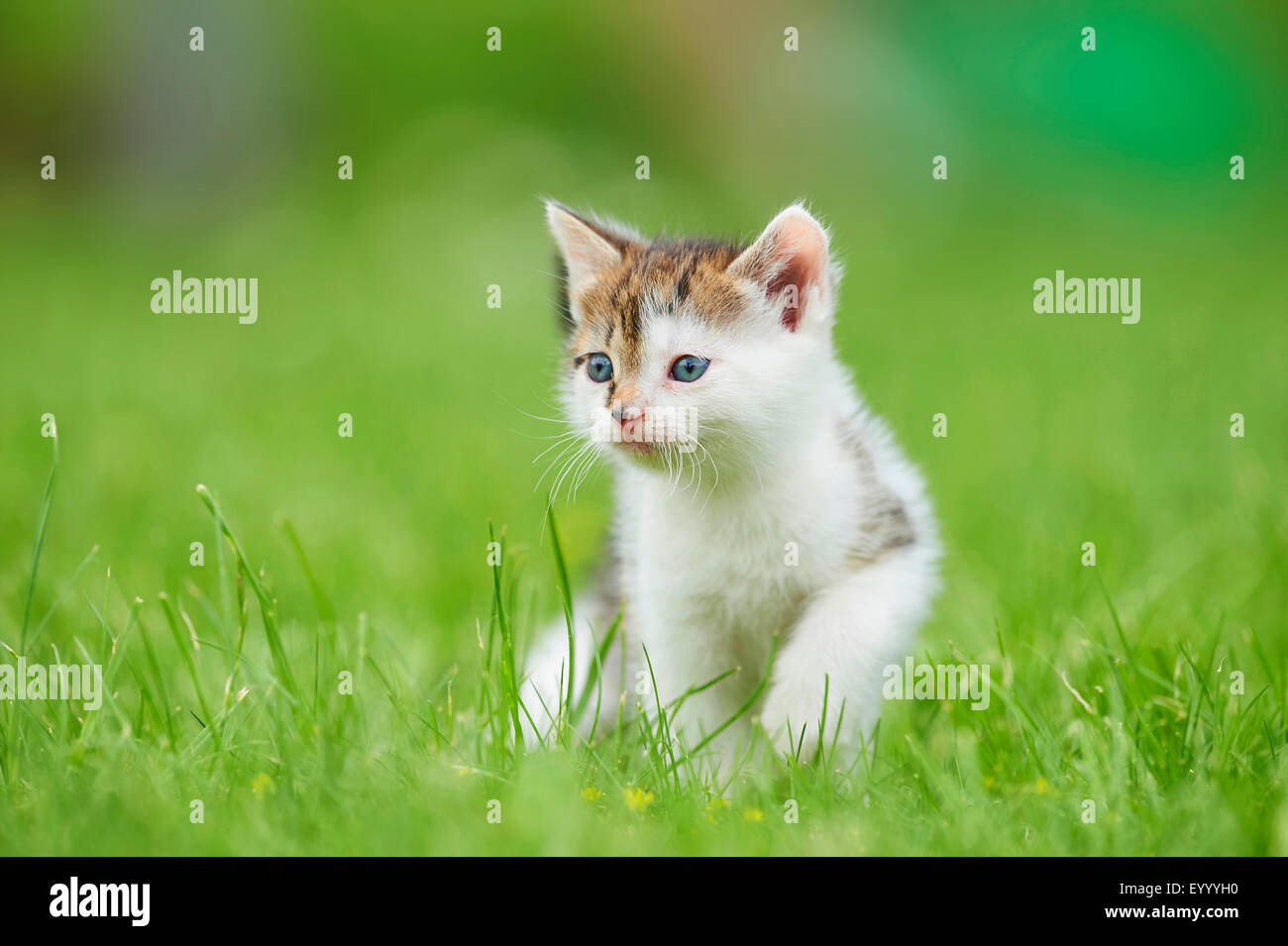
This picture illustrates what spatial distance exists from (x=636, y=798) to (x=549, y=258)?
80.6 inches

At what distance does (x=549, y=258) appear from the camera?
161 inches

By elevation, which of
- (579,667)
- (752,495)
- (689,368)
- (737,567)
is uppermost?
(689,368)

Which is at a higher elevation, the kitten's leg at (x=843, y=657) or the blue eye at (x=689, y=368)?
the blue eye at (x=689, y=368)

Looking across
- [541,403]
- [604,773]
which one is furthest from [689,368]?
[541,403]

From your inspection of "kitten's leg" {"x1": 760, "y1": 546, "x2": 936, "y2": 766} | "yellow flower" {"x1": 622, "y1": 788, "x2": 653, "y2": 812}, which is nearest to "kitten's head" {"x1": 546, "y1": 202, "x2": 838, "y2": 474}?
"kitten's leg" {"x1": 760, "y1": 546, "x2": 936, "y2": 766}

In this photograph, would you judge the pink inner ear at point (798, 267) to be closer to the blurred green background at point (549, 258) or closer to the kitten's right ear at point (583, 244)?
the blurred green background at point (549, 258)

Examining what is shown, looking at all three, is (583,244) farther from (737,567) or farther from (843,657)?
(843,657)

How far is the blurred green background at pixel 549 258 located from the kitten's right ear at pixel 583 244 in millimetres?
207

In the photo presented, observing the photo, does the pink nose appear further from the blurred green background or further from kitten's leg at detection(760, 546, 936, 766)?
the blurred green background

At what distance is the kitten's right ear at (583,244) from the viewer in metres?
3.80

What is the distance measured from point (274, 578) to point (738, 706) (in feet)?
7.52

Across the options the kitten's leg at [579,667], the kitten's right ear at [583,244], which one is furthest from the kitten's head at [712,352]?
the kitten's leg at [579,667]

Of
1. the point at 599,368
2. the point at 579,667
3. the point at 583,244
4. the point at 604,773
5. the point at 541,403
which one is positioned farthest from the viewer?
the point at 541,403
